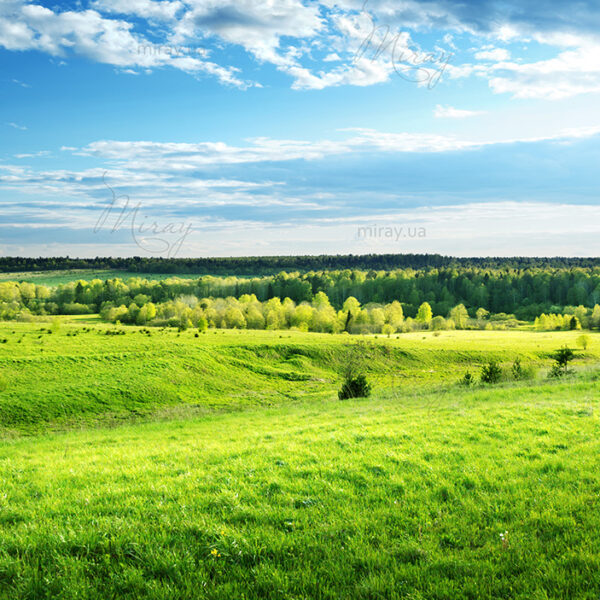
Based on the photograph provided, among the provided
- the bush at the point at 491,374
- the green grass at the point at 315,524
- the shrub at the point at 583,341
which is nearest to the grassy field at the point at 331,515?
the green grass at the point at 315,524

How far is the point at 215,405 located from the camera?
4650cm

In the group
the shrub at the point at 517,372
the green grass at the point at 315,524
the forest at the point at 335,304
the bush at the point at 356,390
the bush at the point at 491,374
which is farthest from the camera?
the forest at the point at 335,304

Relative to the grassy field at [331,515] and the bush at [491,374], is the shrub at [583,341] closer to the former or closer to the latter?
the bush at [491,374]

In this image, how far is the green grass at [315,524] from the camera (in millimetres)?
5738

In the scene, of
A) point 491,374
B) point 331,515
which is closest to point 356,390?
point 491,374

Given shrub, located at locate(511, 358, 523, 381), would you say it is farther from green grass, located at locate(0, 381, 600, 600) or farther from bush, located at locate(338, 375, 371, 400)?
green grass, located at locate(0, 381, 600, 600)

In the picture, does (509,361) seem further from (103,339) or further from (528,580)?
(528,580)

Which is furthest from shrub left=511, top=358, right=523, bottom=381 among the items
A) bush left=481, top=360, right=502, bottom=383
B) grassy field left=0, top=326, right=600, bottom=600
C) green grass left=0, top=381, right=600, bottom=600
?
green grass left=0, top=381, right=600, bottom=600

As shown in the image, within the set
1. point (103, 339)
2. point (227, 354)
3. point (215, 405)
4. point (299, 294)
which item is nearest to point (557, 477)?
point (215, 405)

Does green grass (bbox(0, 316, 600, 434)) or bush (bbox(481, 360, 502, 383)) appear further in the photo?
green grass (bbox(0, 316, 600, 434))

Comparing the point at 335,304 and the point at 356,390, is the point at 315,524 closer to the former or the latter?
the point at 356,390

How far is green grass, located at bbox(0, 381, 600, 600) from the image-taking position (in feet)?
18.8

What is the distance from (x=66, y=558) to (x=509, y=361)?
80.1m

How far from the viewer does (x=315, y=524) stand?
7227 millimetres
